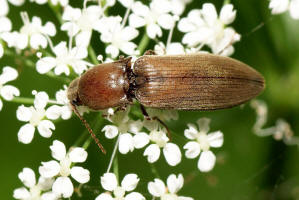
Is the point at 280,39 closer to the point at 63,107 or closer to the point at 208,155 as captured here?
the point at 208,155

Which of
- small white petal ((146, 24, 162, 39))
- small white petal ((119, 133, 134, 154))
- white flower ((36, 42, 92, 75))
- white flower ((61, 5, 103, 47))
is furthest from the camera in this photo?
small white petal ((146, 24, 162, 39))

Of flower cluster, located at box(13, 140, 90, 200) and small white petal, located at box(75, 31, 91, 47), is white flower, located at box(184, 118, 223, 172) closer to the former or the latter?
flower cluster, located at box(13, 140, 90, 200)

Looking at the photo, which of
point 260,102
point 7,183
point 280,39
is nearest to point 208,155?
point 260,102

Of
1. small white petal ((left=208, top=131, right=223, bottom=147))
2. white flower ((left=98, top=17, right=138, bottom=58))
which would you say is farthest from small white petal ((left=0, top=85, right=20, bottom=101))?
small white petal ((left=208, top=131, right=223, bottom=147))

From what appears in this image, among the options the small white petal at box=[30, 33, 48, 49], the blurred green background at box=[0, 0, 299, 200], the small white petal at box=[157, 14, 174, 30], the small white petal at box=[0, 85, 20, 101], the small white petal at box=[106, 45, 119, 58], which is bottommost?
the blurred green background at box=[0, 0, 299, 200]

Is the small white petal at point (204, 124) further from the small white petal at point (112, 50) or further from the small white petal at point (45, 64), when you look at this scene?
the small white petal at point (45, 64)

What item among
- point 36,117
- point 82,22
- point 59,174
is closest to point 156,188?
point 59,174

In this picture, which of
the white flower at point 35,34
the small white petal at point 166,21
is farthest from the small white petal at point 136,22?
the white flower at point 35,34
